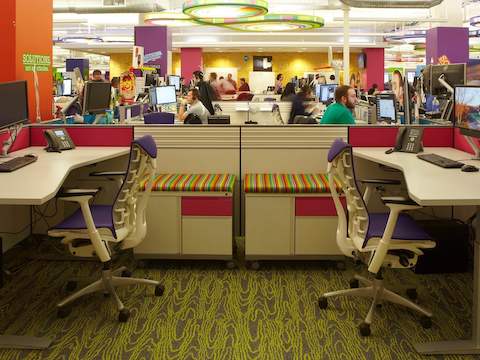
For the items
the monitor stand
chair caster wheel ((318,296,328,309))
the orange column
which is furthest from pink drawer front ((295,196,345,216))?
the orange column

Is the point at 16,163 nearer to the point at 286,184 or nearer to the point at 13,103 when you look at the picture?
the point at 13,103

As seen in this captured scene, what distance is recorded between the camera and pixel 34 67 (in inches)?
220

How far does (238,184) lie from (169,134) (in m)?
0.72

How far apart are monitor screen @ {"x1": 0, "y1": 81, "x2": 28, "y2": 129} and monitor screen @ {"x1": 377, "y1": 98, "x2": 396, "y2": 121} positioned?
11.9 ft

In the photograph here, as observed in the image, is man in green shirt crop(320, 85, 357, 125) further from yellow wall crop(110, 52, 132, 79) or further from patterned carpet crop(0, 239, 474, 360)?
yellow wall crop(110, 52, 132, 79)

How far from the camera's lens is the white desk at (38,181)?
3.07 meters

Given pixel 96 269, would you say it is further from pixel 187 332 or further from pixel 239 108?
pixel 239 108

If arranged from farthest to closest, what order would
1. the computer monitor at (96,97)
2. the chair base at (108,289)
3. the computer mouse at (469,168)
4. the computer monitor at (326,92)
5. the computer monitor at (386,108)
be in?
the computer monitor at (326,92) → the computer monitor at (386,108) → the computer monitor at (96,97) → the computer mouse at (469,168) → the chair base at (108,289)

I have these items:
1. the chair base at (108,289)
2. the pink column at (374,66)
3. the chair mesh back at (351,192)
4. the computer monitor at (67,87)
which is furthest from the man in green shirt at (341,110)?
the pink column at (374,66)

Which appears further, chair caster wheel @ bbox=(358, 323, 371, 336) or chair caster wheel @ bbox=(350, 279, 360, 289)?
chair caster wheel @ bbox=(350, 279, 360, 289)

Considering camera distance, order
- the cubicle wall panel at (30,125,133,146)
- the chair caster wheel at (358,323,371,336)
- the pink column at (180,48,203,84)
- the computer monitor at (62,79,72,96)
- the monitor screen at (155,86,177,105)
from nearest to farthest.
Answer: the chair caster wheel at (358,323,371,336)
the cubicle wall panel at (30,125,133,146)
the monitor screen at (155,86,177,105)
the computer monitor at (62,79,72,96)
the pink column at (180,48,203,84)

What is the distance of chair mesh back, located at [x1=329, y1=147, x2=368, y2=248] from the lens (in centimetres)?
339

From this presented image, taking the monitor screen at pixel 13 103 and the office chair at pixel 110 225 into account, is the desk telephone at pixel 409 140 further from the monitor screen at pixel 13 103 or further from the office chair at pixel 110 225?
the monitor screen at pixel 13 103

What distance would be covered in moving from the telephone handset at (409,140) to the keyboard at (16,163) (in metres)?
2.71
